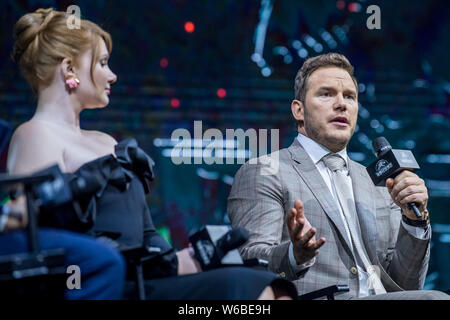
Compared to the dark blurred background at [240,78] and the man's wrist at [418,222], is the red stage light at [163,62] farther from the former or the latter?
the man's wrist at [418,222]

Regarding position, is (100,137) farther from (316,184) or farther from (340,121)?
(340,121)

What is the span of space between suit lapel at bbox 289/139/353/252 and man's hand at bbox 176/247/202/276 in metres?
0.57

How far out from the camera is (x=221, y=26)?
153 inches

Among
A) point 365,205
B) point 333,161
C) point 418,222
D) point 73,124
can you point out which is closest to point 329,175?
point 333,161

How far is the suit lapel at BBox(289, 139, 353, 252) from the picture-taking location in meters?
2.63

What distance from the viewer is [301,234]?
2.22 metres

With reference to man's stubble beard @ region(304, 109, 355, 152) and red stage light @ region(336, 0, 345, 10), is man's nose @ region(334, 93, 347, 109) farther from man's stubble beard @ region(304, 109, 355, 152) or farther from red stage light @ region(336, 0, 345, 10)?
red stage light @ region(336, 0, 345, 10)

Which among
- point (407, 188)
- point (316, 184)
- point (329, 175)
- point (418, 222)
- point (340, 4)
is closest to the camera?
point (407, 188)

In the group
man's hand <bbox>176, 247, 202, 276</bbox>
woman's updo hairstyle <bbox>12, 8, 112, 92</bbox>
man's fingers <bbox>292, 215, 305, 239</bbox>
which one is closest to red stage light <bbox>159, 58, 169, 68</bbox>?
woman's updo hairstyle <bbox>12, 8, 112, 92</bbox>

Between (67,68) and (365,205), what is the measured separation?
120 cm

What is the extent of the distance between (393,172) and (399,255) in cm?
41

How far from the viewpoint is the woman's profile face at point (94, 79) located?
7.48 feet
